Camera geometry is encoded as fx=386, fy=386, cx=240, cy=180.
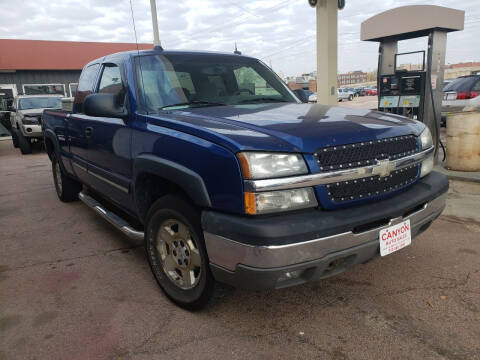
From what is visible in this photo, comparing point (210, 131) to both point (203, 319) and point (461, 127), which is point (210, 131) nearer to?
point (203, 319)

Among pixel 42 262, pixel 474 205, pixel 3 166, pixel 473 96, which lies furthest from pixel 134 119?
pixel 473 96

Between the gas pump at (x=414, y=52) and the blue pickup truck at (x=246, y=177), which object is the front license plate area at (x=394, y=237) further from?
the gas pump at (x=414, y=52)

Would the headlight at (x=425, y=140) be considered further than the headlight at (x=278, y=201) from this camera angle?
Yes

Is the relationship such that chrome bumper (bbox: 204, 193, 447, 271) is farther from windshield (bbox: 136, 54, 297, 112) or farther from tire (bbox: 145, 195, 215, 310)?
windshield (bbox: 136, 54, 297, 112)

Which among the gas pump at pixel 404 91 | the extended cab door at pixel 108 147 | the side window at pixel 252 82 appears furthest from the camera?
the gas pump at pixel 404 91

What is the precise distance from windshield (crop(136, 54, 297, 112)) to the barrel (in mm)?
3623

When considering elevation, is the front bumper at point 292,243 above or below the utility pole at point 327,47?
below

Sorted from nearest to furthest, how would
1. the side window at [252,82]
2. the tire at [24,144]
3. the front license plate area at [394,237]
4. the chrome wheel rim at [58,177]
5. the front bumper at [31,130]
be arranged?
the front license plate area at [394,237] → the side window at [252,82] → the chrome wheel rim at [58,177] → the front bumper at [31,130] → the tire at [24,144]

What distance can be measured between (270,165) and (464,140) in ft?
17.1

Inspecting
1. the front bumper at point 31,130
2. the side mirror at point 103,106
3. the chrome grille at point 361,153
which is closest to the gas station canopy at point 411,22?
the chrome grille at point 361,153

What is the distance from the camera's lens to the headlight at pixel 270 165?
2.00m

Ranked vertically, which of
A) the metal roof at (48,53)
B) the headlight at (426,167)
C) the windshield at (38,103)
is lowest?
the headlight at (426,167)

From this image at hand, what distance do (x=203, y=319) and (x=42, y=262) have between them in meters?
1.93

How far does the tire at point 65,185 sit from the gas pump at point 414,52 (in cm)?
546
